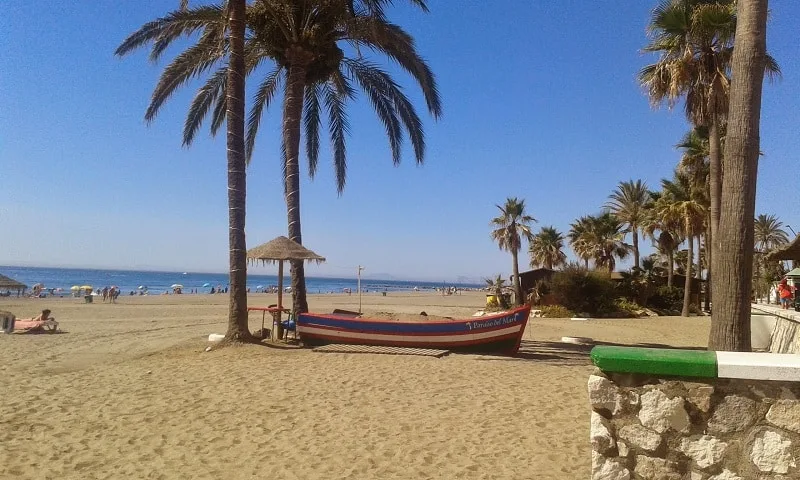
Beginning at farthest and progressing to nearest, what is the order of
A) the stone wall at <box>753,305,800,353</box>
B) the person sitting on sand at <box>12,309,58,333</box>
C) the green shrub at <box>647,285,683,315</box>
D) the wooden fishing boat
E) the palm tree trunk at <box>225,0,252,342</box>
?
the green shrub at <box>647,285,683,315</box>
the person sitting on sand at <box>12,309,58,333</box>
the palm tree trunk at <box>225,0,252,342</box>
the wooden fishing boat
the stone wall at <box>753,305,800,353</box>

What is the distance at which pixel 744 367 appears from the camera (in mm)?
2965

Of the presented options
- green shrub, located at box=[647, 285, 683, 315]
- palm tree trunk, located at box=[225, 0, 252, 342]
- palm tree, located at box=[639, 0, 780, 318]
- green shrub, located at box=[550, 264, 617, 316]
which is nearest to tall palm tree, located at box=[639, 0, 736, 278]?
palm tree, located at box=[639, 0, 780, 318]

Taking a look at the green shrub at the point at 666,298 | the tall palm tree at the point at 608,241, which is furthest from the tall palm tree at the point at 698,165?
the tall palm tree at the point at 608,241

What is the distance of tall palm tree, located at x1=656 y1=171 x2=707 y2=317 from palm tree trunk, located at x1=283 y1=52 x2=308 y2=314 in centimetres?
2081

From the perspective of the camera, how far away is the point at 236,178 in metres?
13.4

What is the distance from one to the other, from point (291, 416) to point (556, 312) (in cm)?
2267

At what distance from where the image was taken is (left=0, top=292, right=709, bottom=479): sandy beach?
540 centimetres

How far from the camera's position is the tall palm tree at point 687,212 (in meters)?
28.4

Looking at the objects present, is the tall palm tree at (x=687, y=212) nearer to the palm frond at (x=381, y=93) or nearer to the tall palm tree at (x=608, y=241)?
the tall palm tree at (x=608, y=241)

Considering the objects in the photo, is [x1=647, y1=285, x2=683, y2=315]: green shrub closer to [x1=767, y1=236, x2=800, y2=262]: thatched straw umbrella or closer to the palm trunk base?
[x1=767, y1=236, x2=800, y2=262]: thatched straw umbrella

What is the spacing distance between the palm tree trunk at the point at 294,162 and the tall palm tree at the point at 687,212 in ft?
68.3

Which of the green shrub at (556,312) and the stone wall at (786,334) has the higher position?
the stone wall at (786,334)

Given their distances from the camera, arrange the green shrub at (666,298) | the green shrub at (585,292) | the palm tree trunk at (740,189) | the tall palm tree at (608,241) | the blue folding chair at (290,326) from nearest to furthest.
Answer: the palm tree trunk at (740,189), the blue folding chair at (290,326), the green shrub at (585,292), the green shrub at (666,298), the tall palm tree at (608,241)

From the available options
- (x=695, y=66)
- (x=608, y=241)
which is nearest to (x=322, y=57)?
(x=695, y=66)
